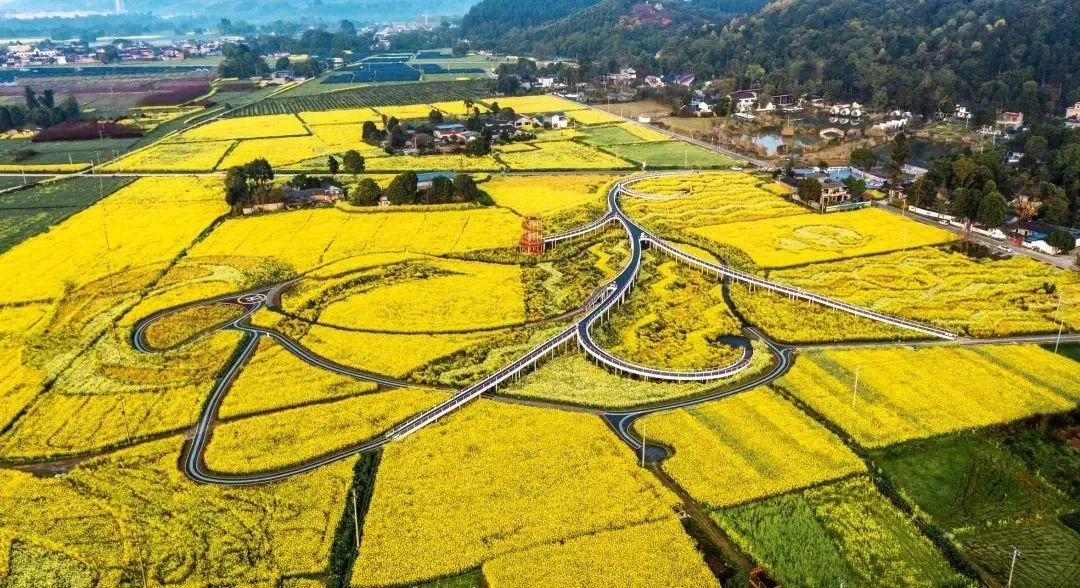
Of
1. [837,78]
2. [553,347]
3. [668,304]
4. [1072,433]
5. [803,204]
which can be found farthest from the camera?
[837,78]

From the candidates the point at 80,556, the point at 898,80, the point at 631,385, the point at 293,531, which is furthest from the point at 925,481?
the point at 898,80

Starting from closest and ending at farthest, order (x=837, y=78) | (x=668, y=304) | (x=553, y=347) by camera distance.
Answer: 1. (x=553, y=347)
2. (x=668, y=304)
3. (x=837, y=78)

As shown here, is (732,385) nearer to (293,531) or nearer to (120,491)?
(293,531)

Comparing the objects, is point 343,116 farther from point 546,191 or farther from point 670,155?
point 546,191

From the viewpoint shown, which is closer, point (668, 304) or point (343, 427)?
point (343, 427)

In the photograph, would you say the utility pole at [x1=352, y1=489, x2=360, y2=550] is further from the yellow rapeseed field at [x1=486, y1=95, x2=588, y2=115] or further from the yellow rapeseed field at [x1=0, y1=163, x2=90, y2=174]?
the yellow rapeseed field at [x1=486, y1=95, x2=588, y2=115]

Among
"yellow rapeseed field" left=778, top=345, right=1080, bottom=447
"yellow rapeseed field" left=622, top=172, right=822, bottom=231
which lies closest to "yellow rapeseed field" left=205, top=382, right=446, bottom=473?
"yellow rapeseed field" left=778, top=345, right=1080, bottom=447

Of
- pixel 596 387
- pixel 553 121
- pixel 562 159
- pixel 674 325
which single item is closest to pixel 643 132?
pixel 553 121
